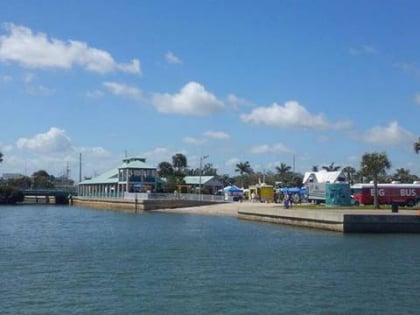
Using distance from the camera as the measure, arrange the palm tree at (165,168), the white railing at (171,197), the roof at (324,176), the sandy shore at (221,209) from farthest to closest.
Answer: the palm tree at (165,168) → the roof at (324,176) → the white railing at (171,197) → the sandy shore at (221,209)

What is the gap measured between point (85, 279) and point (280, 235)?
24.7 m

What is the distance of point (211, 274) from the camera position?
30172 mm

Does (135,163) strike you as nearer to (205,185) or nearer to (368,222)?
(205,185)

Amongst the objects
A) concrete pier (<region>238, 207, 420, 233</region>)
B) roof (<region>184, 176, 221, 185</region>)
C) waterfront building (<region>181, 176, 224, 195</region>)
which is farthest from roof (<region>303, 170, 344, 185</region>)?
concrete pier (<region>238, 207, 420, 233</region>)

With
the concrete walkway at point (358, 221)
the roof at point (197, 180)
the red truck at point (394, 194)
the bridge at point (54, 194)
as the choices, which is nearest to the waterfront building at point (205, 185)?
the roof at point (197, 180)

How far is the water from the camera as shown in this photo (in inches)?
927

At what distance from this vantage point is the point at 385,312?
22.8m

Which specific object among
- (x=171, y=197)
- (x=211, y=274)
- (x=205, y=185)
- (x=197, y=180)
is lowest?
(x=211, y=274)

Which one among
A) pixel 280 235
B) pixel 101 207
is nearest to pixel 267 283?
pixel 280 235

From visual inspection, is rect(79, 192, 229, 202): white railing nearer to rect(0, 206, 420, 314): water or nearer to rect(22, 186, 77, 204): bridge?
rect(22, 186, 77, 204): bridge

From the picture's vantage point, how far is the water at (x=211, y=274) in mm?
23547

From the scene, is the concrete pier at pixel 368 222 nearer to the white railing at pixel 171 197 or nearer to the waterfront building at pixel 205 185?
the white railing at pixel 171 197

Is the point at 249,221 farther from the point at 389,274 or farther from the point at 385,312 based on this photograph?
the point at 385,312

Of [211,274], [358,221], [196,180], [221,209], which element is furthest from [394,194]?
[196,180]
